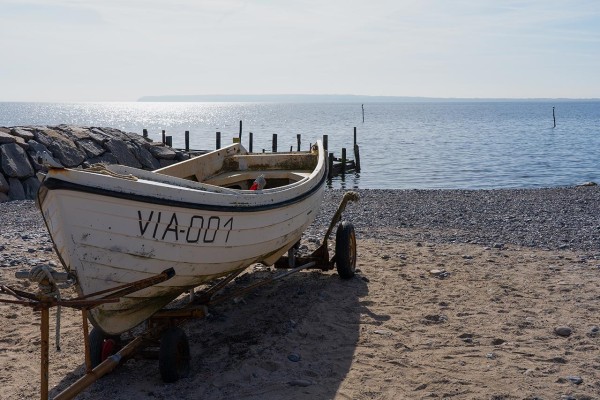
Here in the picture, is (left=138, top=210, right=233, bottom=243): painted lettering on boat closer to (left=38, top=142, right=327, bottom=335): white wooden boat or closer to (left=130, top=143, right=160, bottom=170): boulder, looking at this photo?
(left=38, top=142, right=327, bottom=335): white wooden boat

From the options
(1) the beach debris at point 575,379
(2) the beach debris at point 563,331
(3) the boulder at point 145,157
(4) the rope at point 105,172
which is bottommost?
(1) the beach debris at point 575,379

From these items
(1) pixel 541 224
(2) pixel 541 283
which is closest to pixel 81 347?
(2) pixel 541 283

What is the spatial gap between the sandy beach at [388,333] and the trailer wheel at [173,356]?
0.31ft

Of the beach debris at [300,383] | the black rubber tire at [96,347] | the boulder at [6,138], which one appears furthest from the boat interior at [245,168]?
the boulder at [6,138]

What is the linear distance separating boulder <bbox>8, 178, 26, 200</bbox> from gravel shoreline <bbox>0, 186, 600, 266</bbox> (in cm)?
109

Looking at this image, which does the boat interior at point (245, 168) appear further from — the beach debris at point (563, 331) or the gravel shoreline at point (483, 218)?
the beach debris at point (563, 331)

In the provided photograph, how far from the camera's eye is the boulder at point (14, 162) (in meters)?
19.7

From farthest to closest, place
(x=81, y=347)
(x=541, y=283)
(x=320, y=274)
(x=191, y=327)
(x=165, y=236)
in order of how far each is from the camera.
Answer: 1. (x=320, y=274)
2. (x=541, y=283)
3. (x=191, y=327)
4. (x=81, y=347)
5. (x=165, y=236)

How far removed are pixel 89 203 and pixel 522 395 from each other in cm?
380

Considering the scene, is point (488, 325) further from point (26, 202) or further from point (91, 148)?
point (91, 148)

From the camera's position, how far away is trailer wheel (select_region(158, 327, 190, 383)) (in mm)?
5672

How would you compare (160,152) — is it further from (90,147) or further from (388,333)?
(388,333)

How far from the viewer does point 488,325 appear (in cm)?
708

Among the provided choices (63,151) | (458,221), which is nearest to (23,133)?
(63,151)
